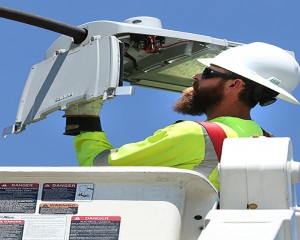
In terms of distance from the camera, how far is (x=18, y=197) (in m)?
3.70

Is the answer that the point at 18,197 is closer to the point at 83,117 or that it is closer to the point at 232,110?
the point at 83,117

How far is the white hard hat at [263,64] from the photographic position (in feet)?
17.4

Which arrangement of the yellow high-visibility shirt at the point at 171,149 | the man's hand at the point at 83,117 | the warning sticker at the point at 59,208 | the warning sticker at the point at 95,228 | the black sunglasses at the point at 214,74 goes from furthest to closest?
1. the black sunglasses at the point at 214,74
2. the man's hand at the point at 83,117
3. the yellow high-visibility shirt at the point at 171,149
4. the warning sticker at the point at 59,208
5. the warning sticker at the point at 95,228

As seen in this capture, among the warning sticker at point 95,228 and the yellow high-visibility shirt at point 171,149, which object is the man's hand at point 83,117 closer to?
the yellow high-visibility shirt at point 171,149

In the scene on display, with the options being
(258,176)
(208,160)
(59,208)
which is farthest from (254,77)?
(59,208)

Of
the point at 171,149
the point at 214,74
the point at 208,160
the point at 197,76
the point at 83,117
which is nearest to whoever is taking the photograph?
the point at 171,149

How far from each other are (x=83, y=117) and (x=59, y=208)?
5.46 ft

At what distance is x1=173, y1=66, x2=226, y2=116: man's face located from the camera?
5465 millimetres

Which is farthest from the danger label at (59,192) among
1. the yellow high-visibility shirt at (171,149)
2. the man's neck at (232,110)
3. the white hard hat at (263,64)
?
the man's neck at (232,110)

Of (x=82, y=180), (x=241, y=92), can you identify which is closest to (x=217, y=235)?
(x=82, y=180)

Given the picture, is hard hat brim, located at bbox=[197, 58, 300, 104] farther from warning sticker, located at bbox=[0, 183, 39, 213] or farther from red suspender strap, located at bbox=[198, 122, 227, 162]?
warning sticker, located at bbox=[0, 183, 39, 213]

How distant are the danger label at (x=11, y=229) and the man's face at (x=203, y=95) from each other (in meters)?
2.14

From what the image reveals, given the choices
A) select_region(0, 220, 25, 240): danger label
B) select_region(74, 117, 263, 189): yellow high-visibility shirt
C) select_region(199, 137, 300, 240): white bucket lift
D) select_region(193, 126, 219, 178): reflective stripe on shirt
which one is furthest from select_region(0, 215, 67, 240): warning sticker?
select_region(193, 126, 219, 178): reflective stripe on shirt

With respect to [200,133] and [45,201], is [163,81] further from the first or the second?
[45,201]
